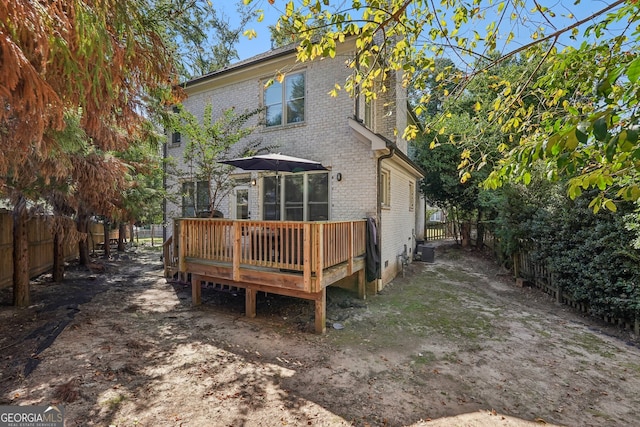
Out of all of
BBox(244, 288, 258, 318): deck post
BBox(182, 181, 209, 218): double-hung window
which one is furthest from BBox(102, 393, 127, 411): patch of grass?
BBox(182, 181, 209, 218): double-hung window

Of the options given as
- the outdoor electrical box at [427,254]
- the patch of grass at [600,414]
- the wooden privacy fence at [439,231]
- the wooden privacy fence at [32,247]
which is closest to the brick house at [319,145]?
the outdoor electrical box at [427,254]

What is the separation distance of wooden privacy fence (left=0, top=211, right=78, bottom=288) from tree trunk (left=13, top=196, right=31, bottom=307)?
0.92 meters

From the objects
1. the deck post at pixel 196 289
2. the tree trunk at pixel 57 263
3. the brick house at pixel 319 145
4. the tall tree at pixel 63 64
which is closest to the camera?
the tall tree at pixel 63 64

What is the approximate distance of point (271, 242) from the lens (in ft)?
18.4

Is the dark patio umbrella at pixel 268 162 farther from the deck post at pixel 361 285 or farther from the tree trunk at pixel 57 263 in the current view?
the tree trunk at pixel 57 263

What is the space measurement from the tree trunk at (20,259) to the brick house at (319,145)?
375 centimetres

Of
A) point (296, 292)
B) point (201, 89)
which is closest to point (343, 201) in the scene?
point (296, 292)

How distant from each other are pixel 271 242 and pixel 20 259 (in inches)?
224

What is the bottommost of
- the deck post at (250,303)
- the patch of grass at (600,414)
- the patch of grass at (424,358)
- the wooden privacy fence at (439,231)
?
the patch of grass at (600,414)

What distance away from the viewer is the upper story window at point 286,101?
28.6ft

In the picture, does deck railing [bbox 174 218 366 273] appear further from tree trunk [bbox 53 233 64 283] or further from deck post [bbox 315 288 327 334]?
tree trunk [bbox 53 233 64 283]

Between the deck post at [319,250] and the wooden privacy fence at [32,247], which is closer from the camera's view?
the deck post at [319,250]

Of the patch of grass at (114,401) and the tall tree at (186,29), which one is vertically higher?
the tall tree at (186,29)

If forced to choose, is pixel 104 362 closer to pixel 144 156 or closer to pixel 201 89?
pixel 144 156
